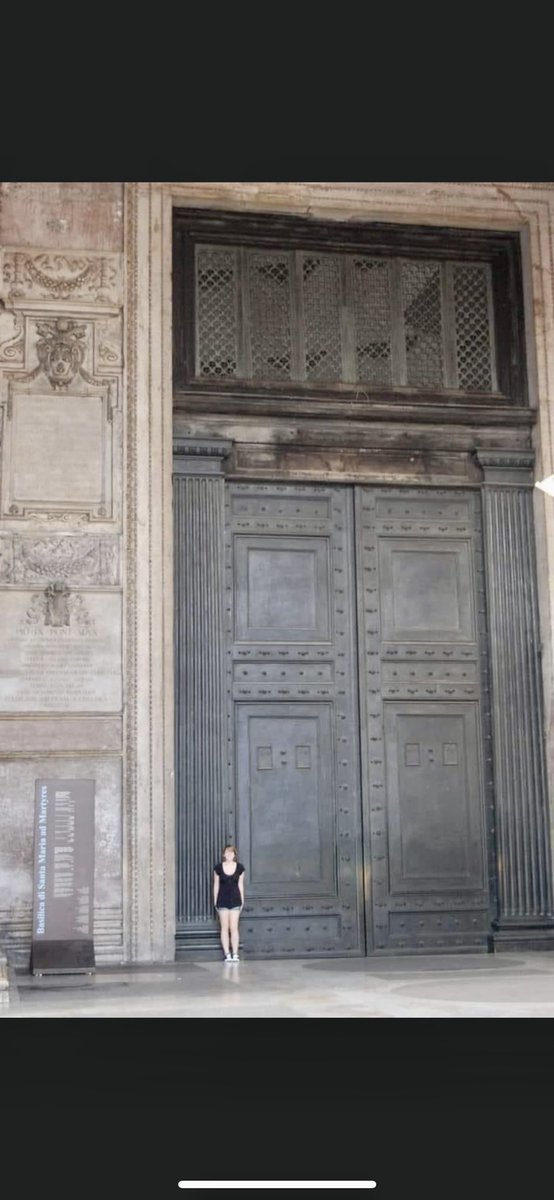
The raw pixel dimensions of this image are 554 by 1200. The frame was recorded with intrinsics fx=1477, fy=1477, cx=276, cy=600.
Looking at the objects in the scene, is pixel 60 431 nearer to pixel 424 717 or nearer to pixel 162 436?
pixel 162 436

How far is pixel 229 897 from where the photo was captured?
1275cm

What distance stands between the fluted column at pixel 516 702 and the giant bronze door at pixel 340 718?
18 cm

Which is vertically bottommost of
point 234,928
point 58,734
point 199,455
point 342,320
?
point 234,928

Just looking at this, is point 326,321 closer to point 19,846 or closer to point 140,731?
point 140,731

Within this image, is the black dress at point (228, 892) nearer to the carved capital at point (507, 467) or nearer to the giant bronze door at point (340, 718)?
the giant bronze door at point (340, 718)

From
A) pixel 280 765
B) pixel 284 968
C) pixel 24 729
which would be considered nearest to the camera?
pixel 284 968

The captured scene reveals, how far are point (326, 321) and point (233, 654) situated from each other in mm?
3450

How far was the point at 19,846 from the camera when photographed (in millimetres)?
12602

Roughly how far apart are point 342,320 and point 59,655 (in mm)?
4397

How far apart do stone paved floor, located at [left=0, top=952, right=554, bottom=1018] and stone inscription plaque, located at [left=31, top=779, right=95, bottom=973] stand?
0.29 meters

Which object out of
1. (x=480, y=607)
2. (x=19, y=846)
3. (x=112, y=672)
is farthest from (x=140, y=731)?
(x=480, y=607)

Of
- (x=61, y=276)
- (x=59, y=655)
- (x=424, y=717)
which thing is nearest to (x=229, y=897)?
(x=59, y=655)
